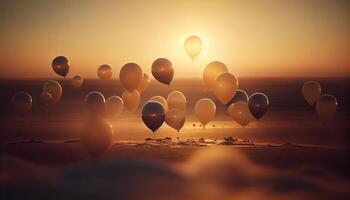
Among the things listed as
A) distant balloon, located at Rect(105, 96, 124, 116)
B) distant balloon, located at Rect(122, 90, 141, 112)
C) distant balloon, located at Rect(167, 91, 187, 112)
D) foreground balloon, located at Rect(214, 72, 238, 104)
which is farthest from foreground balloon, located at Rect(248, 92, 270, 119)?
distant balloon, located at Rect(105, 96, 124, 116)

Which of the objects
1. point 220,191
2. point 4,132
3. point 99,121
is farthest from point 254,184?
point 4,132

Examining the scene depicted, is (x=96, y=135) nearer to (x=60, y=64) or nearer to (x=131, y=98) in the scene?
(x=131, y=98)

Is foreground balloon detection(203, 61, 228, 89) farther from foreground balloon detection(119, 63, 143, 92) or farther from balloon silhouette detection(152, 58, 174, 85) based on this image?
foreground balloon detection(119, 63, 143, 92)

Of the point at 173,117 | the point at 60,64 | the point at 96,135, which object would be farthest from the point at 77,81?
the point at 96,135

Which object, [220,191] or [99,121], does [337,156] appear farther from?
[99,121]

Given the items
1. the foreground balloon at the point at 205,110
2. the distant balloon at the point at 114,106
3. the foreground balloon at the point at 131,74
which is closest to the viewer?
the foreground balloon at the point at 131,74

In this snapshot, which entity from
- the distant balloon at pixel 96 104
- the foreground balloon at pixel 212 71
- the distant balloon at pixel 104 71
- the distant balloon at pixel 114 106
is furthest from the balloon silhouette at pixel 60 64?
the foreground balloon at pixel 212 71

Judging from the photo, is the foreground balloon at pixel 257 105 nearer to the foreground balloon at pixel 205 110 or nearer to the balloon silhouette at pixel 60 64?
the foreground balloon at pixel 205 110
